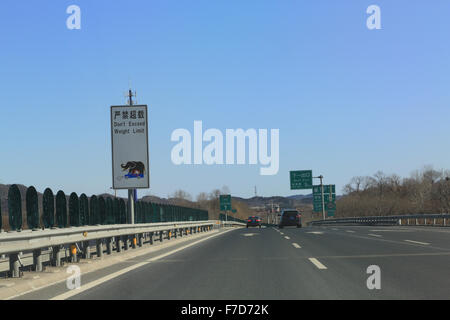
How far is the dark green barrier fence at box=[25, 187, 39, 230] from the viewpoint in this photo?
12930 mm

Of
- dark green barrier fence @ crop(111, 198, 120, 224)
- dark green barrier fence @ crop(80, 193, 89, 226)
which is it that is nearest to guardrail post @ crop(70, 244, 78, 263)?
dark green barrier fence @ crop(80, 193, 89, 226)

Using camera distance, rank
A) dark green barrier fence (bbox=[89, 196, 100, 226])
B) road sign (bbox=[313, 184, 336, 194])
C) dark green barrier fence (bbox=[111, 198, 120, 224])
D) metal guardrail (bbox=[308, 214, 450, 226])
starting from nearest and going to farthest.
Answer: dark green barrier fence (bbox=[89, 196, 100, 226])
dark green barrier fence (bbox=[111, 198, 120, 224])
metal guardrail (bbox=[308, 214, 450, 226])
road sign (bbox=[313, 184, 336, 194])

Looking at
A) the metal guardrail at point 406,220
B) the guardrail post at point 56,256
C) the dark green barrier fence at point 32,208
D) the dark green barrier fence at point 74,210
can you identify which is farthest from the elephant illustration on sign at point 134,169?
the metal guardrail at point 406,220

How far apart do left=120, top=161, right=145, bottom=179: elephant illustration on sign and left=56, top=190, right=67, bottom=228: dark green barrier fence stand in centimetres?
643

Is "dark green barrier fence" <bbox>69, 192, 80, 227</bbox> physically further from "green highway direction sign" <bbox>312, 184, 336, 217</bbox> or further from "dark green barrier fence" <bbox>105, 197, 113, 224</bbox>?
"green highway direction sign" <bbox>312, 184, 336, 217</bbox>

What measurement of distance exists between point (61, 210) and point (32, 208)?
2017 mm

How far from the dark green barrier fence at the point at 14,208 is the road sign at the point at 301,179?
53828 mm

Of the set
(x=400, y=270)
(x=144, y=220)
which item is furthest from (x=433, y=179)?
(x=400, y=270)

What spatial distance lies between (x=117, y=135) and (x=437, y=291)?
1587cm

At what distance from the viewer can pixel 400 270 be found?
1036 centimetres
